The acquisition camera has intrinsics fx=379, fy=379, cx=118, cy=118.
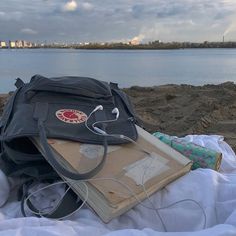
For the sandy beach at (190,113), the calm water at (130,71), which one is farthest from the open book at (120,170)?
the calm water at (130,71)

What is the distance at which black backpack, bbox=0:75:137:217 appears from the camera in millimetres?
1567

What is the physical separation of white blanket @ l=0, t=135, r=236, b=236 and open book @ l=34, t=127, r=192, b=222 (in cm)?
4

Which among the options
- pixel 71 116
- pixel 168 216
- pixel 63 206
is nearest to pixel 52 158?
pixel 63 206

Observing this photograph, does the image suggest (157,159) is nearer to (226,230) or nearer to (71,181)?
(71,181)

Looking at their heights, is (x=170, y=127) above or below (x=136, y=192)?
below

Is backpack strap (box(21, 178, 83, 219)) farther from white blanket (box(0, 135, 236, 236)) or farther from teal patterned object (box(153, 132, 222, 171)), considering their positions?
teal patterned object (box(153, 132, 222, 171))

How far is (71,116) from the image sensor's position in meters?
1.72

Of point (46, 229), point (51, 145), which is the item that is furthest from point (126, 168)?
point (46, 229)

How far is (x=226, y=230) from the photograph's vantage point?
114 centimetres

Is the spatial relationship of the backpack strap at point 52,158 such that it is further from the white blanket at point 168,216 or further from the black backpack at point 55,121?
the white blanket at point 168,216

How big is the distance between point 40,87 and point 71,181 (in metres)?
0.55

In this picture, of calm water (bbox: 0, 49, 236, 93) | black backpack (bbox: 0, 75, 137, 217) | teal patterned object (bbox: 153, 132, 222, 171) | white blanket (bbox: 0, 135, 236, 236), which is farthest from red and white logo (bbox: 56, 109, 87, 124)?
calm water (bbox: 0, 49, 236, 93)

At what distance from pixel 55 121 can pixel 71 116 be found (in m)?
0.09

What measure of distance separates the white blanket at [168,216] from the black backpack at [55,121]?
0.37 ft
